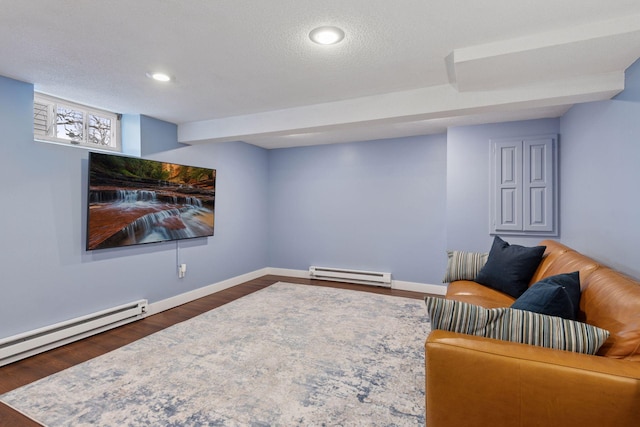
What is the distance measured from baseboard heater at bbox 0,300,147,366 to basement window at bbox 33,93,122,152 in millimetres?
1781

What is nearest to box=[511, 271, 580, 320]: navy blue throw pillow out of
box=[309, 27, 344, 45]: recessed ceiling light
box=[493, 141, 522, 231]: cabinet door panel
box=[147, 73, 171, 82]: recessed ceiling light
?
box=[309, 27, 344, 45]: recessed ceiling light

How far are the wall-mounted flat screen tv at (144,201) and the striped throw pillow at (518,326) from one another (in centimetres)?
328

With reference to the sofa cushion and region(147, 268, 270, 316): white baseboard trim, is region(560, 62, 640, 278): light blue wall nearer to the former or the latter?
the sofa cushion

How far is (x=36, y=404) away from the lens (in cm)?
202

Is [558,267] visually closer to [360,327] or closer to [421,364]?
[421,364]

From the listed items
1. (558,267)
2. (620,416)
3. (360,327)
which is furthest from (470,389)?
(360,327)

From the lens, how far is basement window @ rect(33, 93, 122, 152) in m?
2.97

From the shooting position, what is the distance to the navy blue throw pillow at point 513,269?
269cm

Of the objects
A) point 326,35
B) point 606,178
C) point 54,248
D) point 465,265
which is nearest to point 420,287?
point 465,265

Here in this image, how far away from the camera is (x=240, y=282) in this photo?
16.9 feet

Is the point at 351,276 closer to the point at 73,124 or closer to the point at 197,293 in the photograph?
the point at 197,293

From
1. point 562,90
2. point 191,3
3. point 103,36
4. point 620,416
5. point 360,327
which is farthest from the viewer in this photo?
point 360,327

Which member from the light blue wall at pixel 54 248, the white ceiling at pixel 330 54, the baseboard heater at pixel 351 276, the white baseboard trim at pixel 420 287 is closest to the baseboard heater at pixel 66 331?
the light blue wall at pixel 54 248

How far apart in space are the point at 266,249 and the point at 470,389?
5.00 meters
